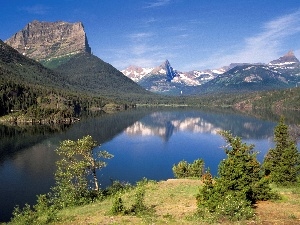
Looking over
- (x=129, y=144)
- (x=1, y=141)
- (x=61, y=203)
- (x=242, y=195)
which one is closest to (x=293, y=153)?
(x=242, y=195)

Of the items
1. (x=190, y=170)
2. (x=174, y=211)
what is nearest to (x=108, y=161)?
(x=190, y=170)

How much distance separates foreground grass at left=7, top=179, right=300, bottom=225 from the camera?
3373cm

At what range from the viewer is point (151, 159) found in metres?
136

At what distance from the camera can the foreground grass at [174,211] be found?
111 ft

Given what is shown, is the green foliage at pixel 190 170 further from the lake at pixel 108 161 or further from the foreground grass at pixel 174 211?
the foreground grass at pixel 174 211

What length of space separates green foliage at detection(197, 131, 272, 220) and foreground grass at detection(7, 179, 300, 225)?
1194 millimetres

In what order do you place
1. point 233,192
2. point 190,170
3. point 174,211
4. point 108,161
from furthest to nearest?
point 108,161
point 190,170
point 174,211
point 233,192

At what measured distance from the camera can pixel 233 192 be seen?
120 ft

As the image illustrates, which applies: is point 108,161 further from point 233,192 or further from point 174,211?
point 233,192

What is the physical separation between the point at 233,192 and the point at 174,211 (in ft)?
24.6

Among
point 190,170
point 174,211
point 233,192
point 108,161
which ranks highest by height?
point 233,192

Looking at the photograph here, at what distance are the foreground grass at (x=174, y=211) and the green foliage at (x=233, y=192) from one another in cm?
119

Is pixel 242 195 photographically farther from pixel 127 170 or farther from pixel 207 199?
pixel 127 170

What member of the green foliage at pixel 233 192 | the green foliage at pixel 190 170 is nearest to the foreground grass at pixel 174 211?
the green foliage at pixel 233 192
